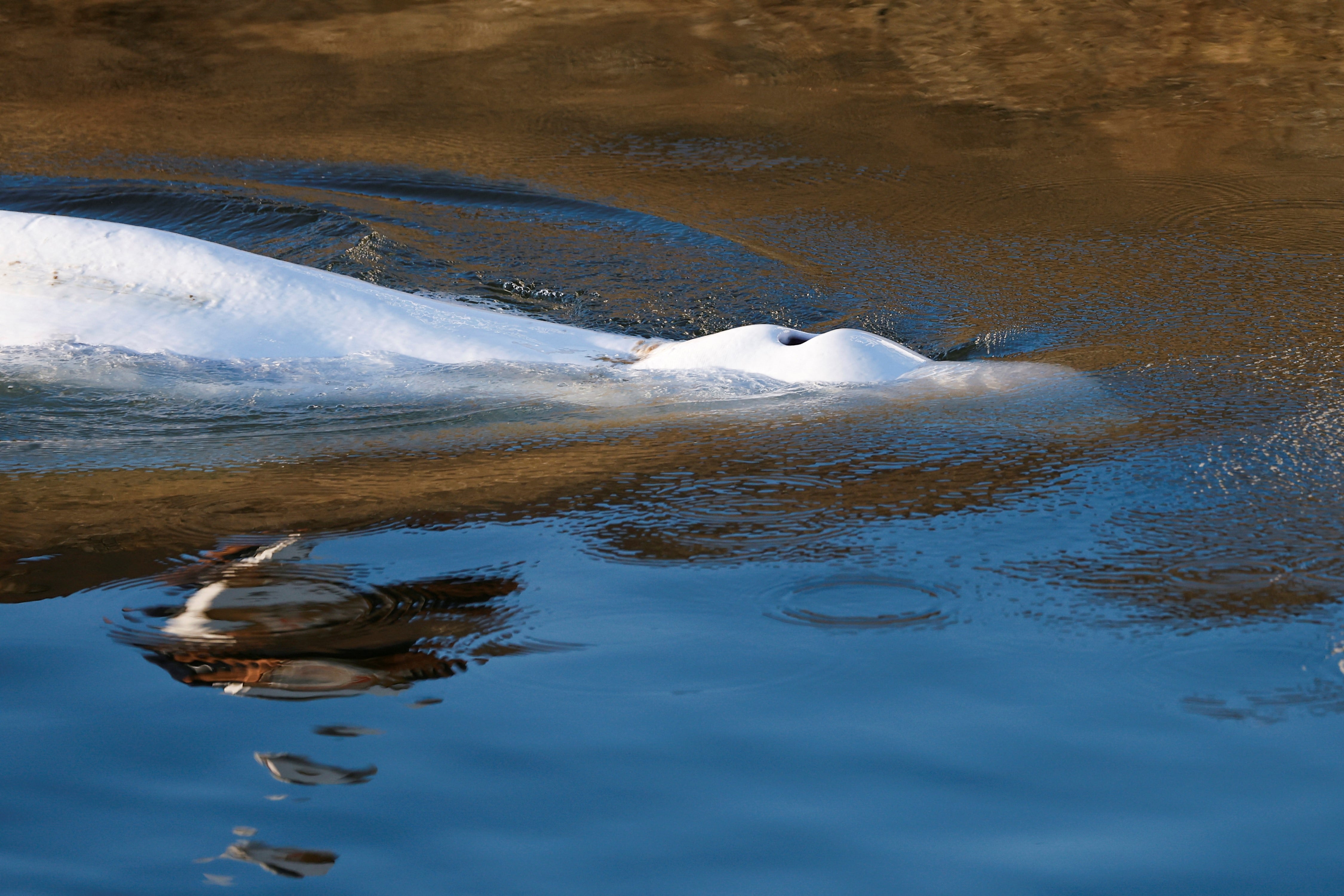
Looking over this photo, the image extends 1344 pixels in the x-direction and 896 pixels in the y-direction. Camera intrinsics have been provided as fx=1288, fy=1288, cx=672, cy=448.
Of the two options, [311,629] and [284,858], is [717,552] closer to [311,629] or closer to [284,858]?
[311,629]

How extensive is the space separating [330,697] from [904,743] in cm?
55

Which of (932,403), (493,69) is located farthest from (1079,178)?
(493,69)

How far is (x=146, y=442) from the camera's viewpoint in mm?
2135

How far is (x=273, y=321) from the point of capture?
260cm

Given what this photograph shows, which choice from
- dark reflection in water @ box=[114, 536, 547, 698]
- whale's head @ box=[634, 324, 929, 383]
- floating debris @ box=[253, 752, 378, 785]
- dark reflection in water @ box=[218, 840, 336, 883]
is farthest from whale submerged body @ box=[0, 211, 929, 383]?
dark reflection in water @ box=[218, 840, 336, 883]

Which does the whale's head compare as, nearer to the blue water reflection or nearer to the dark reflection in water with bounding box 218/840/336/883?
the blue water reflection

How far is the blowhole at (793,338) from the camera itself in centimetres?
248

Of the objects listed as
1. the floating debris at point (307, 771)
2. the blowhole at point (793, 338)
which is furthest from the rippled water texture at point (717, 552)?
the blowhole at point (793, 338)

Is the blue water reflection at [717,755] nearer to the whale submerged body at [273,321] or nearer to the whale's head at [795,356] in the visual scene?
the whale's head at [795,356]

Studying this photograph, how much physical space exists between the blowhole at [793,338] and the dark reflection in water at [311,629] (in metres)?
1.08

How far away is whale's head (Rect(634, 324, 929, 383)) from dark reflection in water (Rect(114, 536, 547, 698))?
993mm

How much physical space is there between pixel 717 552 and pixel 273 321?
1.36 meters

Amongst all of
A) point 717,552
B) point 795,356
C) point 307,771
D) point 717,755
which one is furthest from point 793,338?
point 307,771

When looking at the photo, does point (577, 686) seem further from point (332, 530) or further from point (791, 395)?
point (791, 395)
